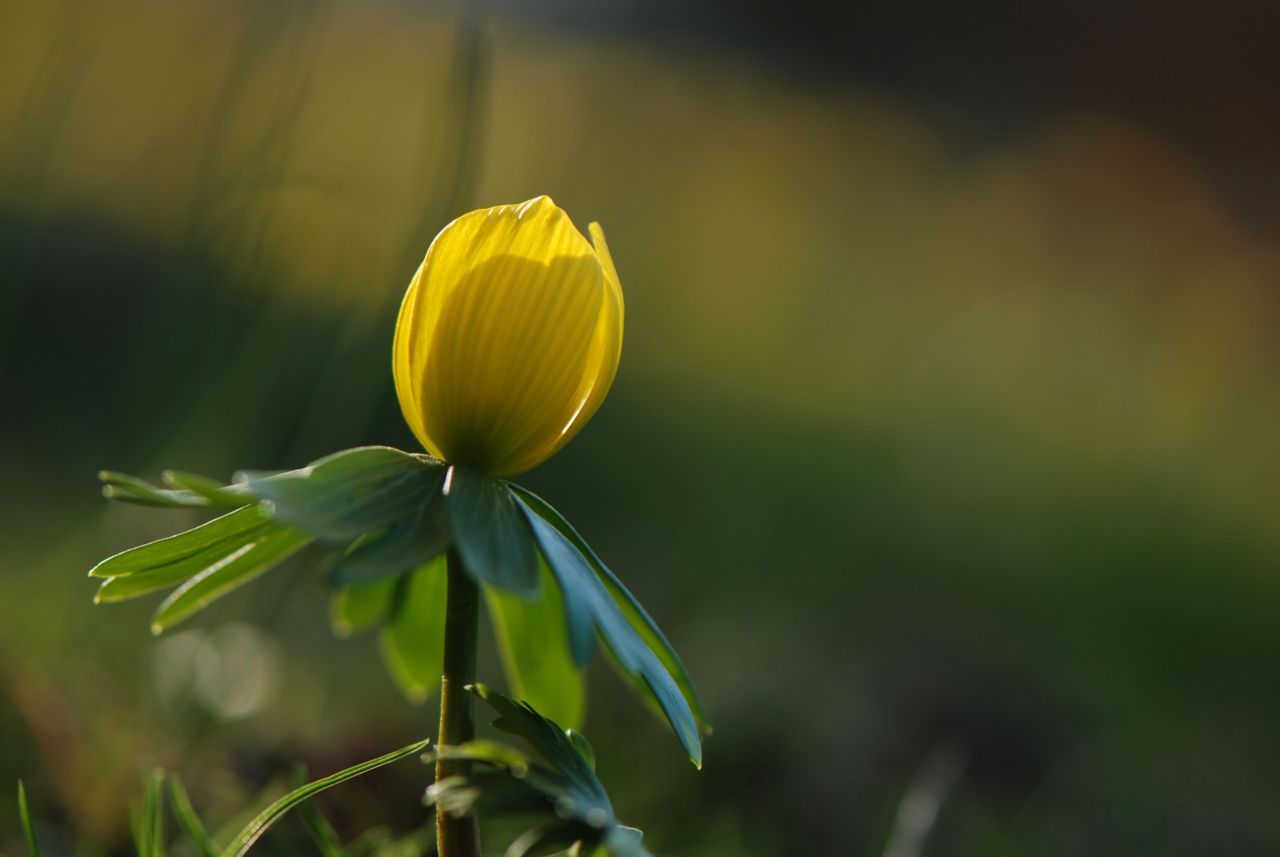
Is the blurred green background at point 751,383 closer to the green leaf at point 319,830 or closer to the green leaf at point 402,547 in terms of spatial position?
the green leaf at point 402,547

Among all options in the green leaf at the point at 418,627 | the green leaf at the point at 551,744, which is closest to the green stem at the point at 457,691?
the green leaf at the point at 551,744

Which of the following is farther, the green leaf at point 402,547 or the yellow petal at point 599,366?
the yellow petal at point 599,366

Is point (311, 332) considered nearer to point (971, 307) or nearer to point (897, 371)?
point (897, 371)

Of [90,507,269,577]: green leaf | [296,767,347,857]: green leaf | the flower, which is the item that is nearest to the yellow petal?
the flower

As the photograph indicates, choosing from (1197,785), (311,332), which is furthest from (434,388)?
(311,332)

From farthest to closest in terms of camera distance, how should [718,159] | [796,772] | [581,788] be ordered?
1. [718,159]
2. [796,772]
3. [581,788]

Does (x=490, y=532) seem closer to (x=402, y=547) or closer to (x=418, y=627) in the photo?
(x=402, y=547)
